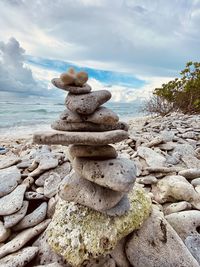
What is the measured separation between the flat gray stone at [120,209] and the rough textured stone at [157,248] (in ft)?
0.98

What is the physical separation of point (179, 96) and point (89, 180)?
15.1 metres

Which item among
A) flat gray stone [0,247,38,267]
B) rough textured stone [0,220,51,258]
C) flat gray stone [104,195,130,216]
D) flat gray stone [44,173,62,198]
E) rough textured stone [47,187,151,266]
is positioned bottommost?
rough textured stone [0,220,51,258]

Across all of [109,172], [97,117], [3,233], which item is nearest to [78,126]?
[97,117]

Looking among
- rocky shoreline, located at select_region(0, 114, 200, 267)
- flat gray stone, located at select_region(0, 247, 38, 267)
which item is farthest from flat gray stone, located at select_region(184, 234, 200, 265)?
flat gray stone, located at select_region(0, 247, 38, 267)

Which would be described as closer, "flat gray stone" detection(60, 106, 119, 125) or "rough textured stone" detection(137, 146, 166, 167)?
"flat gray stone" detection(60, 106, 119, 125)

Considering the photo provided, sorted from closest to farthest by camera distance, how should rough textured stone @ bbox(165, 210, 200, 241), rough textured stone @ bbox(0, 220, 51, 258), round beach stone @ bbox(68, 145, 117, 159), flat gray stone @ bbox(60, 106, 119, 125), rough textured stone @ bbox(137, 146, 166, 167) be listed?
flat gray stone @ bbox(60, 106, 119, 125) → round beach stone @ bbox(68, 145, 117, 159) → rough textured stone @ bbox(0, 220, 51, 258) → rough textured stone @ bbox(165, 210, 200, 241) → rough textured stone @ bbox(137, 146, 166, 167)

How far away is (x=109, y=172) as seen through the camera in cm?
200

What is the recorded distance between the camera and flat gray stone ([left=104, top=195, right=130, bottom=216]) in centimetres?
214

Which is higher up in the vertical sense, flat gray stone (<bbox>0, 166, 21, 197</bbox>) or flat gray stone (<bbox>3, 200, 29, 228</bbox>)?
flat gray stone (<bbox>0, 166, 21, 197</bbox>)

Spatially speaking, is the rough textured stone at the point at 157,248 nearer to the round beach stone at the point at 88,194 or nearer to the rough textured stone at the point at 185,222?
the rough textured stone at the point at 185,222

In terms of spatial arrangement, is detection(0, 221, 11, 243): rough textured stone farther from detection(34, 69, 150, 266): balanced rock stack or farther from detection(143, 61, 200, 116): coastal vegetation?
detection(143, 61, 200, 116): coastal vegetation

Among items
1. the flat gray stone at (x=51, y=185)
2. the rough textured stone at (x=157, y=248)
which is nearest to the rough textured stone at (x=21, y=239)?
the flat gray stone at (x=51, y=185)

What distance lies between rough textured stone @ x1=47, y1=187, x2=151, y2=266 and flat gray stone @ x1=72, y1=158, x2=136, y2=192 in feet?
1.40

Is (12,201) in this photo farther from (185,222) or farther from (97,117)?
(185,222)
